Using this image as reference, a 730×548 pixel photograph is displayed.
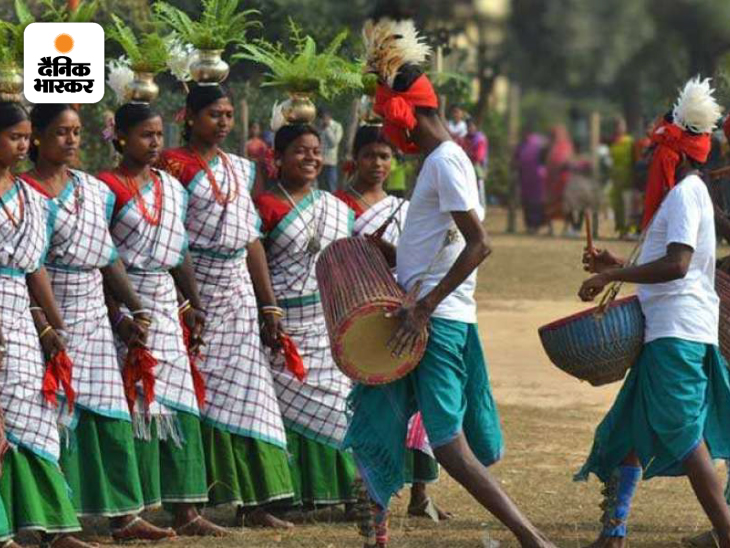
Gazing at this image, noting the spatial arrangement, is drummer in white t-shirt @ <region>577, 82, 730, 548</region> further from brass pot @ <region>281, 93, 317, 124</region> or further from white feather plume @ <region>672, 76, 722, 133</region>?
brass pot @ <region>281, 93, 317, 124</region>

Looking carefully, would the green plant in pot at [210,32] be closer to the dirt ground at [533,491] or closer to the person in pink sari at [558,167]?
the dirt ground at [533,491]

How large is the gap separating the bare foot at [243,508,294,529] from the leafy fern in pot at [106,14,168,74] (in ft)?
6.24

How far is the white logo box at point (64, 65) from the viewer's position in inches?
227

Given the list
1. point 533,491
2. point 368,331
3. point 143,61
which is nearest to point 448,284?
point 368,331

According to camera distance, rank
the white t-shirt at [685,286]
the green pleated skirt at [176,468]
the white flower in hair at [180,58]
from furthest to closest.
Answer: the white flower in hair at [180,58]
the green pleated skirt at [176,468]
the white t-shirt at [685,286]

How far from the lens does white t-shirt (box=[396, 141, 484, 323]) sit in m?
4.18

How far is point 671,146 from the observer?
15.2 feet

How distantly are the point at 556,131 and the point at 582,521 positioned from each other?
499 centimetres

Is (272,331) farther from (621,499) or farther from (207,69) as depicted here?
(621,499)

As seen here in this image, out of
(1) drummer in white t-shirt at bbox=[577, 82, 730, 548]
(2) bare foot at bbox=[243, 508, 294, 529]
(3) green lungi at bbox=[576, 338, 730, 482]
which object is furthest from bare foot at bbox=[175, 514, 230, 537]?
(1) drummer in white t-shirt at bbox=[577, 82, 730, 548]

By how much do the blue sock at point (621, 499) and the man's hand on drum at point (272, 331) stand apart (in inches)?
62.0

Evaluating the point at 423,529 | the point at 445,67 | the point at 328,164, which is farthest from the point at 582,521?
the point at 328,164

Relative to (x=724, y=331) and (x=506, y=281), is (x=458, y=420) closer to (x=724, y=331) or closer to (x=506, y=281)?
(x=724, y=331)

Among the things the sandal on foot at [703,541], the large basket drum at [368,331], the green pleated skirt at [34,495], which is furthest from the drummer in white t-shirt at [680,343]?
the green pleated skirt at [34,495]
